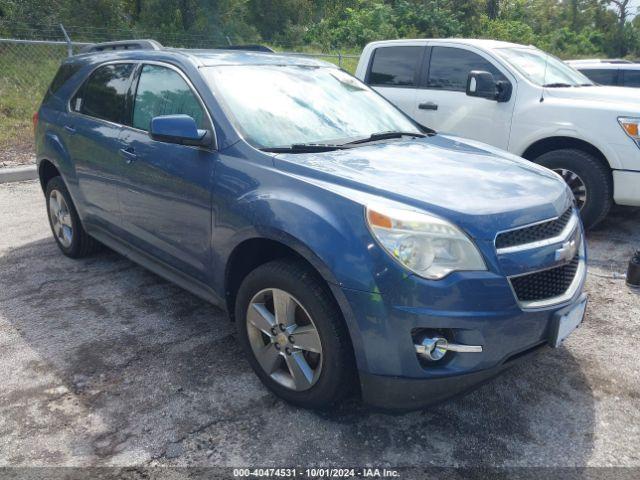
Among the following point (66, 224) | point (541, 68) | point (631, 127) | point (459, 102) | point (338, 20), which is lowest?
point (66, 224)

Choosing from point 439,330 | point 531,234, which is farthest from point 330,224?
point 531,234

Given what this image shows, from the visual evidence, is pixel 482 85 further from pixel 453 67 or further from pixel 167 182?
pixel 167 182

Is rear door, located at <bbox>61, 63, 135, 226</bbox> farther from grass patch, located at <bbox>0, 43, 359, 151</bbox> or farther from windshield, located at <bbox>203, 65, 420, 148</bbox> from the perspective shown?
grass patch, located at <bbox>0, 43, 359, 151</bbox>

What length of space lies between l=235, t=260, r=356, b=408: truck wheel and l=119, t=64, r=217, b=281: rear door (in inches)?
18.7

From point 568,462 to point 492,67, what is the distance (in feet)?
15.3

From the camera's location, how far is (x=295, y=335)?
264 cm

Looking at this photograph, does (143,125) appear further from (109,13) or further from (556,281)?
(109,13)

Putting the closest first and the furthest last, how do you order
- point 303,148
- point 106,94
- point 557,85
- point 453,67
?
point 303,148, point 106,94, point 557,85, point 453,67

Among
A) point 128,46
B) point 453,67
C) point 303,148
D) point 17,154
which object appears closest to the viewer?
point 303,148

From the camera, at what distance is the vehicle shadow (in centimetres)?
248

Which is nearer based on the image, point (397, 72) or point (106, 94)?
point (106, 94)

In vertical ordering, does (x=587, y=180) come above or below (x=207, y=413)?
above

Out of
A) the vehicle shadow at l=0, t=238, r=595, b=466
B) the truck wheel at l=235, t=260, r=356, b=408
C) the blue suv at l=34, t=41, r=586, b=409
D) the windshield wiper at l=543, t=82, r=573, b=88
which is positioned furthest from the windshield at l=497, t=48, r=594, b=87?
the truck wheel at l=235, t=260, r=356, b=408

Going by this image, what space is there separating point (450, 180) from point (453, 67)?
4.13m
